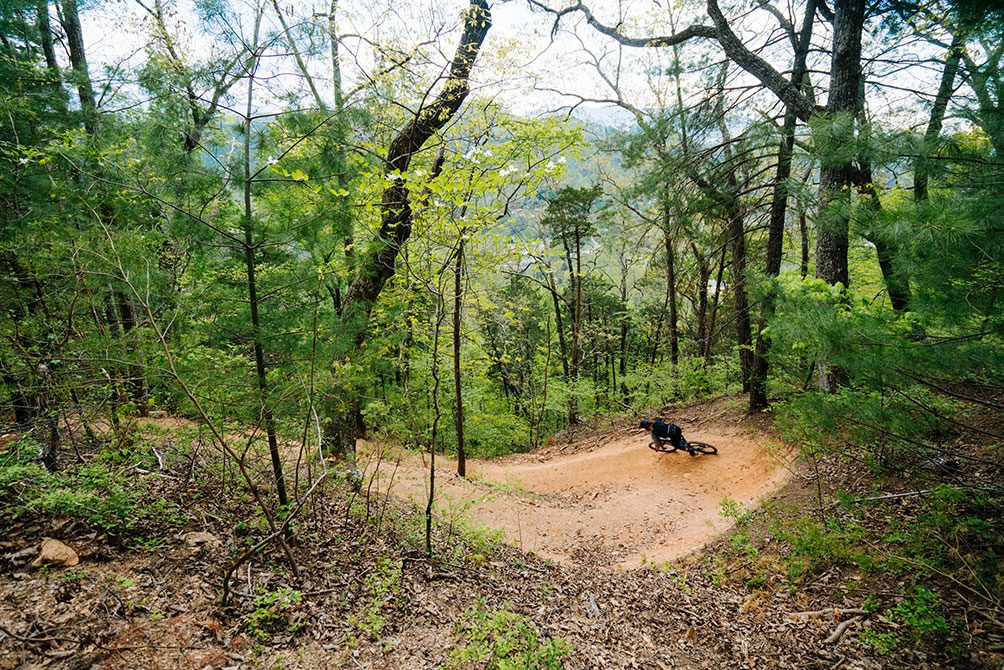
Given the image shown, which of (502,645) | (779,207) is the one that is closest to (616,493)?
(502,645)

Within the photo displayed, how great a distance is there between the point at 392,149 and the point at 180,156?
12.3 ft

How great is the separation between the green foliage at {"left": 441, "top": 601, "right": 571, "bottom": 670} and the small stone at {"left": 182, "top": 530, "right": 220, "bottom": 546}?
93.8 inches

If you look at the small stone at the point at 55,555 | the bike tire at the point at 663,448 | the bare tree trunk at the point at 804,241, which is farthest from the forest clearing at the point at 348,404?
the bare tree trunk at the point at 804,241

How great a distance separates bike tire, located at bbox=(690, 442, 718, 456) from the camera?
31.6ft

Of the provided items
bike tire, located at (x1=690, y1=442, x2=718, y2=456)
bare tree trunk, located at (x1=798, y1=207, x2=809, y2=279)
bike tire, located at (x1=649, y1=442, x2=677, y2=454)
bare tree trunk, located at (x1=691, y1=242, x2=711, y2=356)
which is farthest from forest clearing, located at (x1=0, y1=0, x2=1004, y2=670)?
bare tree trunk, located at (x1=691, y1=242, x2=711, y2=356)

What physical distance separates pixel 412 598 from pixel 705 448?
319 inches

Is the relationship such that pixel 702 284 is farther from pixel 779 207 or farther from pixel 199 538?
pixel 199 538

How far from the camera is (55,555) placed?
320 cm

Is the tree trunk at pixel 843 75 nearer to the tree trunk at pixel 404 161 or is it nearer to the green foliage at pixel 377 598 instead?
the tree trunk at pixel 404 161

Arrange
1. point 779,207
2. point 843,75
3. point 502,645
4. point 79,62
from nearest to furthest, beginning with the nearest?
point 502,645, point 843,75, point 79,62, point 779,207

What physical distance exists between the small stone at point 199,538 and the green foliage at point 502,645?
2.38 metres

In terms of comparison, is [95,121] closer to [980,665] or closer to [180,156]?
[180,156]

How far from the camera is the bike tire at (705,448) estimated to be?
9633 mm

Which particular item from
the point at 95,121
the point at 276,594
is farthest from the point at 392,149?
the point at 276,594
